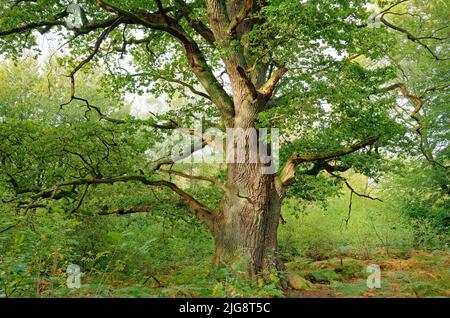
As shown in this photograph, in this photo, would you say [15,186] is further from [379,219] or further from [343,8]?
[379,219]

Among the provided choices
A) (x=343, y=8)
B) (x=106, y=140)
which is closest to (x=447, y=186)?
(x=343, y=8)

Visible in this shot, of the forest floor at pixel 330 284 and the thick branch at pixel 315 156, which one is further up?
the thick branch at pixel 315 156

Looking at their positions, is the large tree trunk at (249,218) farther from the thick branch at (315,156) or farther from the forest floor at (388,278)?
the forest floor at (388,278)

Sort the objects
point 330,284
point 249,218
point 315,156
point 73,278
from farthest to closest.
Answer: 1. point 330,284
2. point 249,218
3. point 315,156
4. point 73,278

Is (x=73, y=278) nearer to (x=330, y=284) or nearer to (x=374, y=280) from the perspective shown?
(x=374, y=280)

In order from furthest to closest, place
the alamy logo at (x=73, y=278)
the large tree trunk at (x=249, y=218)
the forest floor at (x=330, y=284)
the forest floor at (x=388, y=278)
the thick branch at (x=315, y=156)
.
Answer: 1. the large tree trunk at (x=249, y=218)
2. the thick branch at (x=315, y=156)
3. the forest floor at (x=388, y=278)
4. the forest floor at (x=330, y=284)
5. the alamy logo at (x=73, y=278)

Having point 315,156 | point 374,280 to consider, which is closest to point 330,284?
point 374,280

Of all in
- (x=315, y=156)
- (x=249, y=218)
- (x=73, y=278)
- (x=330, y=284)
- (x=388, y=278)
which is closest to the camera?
(x=73, y=278)

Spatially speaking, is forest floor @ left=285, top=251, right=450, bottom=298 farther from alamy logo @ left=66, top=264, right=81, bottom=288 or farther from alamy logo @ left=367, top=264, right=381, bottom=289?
alamy logo @ left=66, top=264, right=81, bottom=288

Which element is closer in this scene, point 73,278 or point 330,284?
point 73,278

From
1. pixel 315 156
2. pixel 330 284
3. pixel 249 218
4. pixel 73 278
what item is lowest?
pixel 330 284

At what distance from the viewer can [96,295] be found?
4309mm

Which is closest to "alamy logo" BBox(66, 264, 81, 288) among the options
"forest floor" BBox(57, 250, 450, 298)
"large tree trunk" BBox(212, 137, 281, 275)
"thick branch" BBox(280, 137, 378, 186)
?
"forest floor" BBox(57, 250, 450, 298)

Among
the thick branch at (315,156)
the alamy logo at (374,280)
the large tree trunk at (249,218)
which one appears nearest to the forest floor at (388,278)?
the alamy logo at (374,280)
